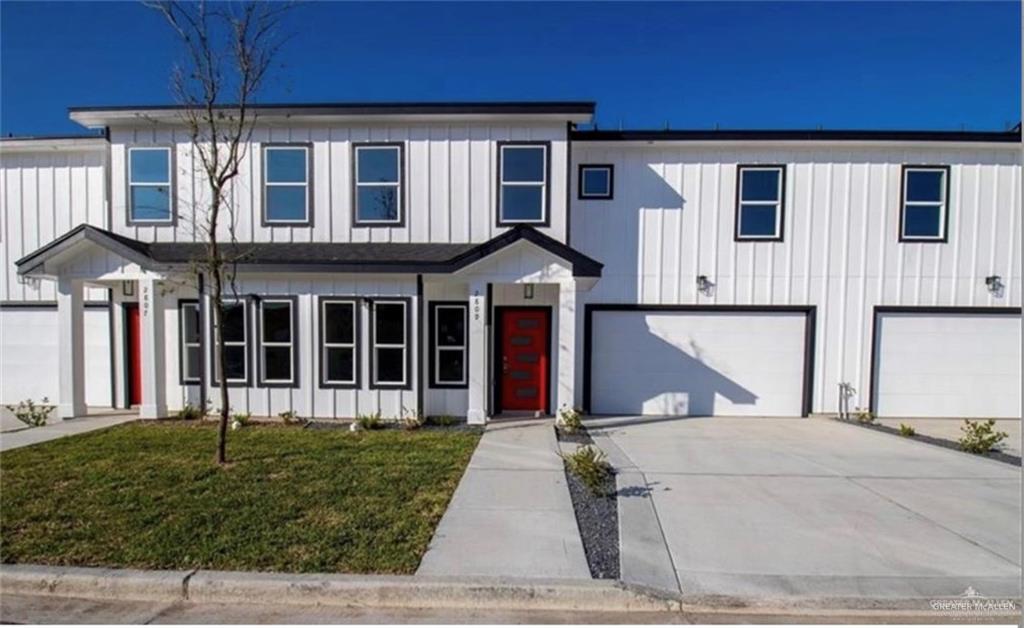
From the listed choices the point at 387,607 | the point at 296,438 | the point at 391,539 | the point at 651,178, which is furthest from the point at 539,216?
the point at 387,607

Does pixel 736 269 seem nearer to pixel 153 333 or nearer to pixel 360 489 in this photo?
pixel 360 489

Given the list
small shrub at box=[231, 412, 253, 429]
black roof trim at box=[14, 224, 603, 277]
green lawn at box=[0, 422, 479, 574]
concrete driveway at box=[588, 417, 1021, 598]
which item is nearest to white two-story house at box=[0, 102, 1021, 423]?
black roof trim at box=[14, 224, 603, 277]

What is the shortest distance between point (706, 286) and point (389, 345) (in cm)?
682

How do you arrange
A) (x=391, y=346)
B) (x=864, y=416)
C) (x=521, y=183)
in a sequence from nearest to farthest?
(x=391, y=346)
(x=521, y=183)
(x=864, y=416)

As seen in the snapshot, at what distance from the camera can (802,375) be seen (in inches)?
397

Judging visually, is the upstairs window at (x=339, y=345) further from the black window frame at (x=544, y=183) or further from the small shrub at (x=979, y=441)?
the small shrub at (x=979, y=441)

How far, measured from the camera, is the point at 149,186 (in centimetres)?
947

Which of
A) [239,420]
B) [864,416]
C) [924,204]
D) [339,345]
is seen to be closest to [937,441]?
[864,416]

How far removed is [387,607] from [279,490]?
2532 mm

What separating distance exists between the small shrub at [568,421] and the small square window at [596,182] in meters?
4.70

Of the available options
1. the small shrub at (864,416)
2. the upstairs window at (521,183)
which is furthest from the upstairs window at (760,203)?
the upstairs window at (521,183)

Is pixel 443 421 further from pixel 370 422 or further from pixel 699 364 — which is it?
pixel 699 364

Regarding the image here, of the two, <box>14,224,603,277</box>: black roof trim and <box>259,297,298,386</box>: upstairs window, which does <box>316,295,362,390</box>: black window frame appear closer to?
<box>259,297,298,386</box>: upstairs window

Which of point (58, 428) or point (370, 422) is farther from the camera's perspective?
point (370, 422)
